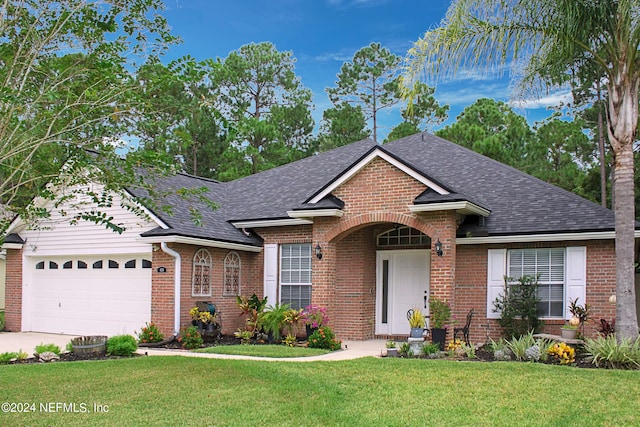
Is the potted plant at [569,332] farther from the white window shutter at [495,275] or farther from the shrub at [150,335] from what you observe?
the shrub at [150,335]

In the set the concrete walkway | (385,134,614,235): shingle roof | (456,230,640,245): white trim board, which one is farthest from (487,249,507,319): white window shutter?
the concrete walkway

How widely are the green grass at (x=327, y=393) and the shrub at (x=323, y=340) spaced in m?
2.70

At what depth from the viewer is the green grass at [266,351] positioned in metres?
12.9

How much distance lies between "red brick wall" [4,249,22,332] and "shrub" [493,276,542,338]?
1320cm

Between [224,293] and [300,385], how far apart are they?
790cm

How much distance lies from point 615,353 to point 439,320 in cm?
378

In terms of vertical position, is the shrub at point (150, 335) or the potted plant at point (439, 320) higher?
the potted plant at point (439, 320)

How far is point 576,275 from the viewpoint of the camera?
14.3m

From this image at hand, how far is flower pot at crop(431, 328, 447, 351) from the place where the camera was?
44.3 ft

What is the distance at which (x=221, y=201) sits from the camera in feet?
66.3

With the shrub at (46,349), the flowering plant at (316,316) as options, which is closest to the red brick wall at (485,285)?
the flowering plant at (316,316)

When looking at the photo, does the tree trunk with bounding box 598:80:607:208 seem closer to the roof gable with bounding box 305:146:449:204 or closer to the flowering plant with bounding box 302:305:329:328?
the roof gable with bounding box 305:146:449:204

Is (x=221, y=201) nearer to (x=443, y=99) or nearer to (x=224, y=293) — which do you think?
(x=224, y=293)

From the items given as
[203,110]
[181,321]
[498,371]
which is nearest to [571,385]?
[498,371]
